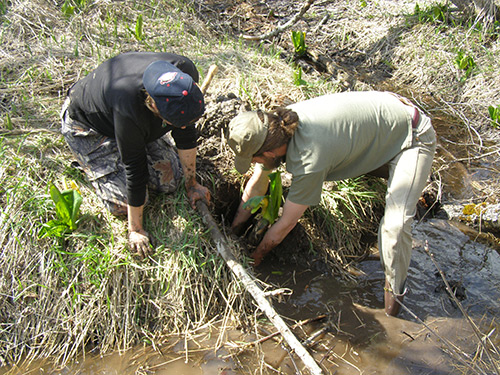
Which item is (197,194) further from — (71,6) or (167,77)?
(71,6)

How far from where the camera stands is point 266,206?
3180 millimetres

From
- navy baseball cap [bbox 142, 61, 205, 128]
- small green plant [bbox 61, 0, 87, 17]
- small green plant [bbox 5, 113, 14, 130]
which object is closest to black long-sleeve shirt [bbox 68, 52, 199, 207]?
navy baseball cap [bbox 142, 61, 205, 128]

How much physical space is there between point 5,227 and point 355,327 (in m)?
2.47

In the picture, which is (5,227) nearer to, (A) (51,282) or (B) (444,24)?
(A) (51,282)

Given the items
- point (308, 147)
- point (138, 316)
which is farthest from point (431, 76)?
point (138, 316)

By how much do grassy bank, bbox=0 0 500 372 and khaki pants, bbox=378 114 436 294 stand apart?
64cm

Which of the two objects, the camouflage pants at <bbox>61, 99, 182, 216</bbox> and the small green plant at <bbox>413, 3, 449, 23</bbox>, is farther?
the small green plant at <bbox>413, 3, 449, 23</bbox>

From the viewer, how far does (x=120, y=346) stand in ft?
9.04

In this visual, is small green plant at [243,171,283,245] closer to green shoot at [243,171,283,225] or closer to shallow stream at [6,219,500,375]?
green shoot at [243,171,283,225]

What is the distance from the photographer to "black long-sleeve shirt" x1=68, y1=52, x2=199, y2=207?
2.53m

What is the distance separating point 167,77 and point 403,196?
167 cm

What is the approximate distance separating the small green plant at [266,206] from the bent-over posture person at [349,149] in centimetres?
21

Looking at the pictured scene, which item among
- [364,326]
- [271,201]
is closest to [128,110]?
[271,201]

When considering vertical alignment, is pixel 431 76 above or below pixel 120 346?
above
